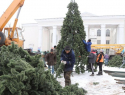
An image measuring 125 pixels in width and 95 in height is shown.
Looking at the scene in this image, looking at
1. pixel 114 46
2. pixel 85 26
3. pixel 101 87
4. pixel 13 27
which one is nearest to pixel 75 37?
pixel 101 87

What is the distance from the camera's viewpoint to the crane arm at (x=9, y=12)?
35.3 ft

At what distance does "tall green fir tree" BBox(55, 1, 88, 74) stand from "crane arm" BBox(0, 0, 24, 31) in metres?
4.91

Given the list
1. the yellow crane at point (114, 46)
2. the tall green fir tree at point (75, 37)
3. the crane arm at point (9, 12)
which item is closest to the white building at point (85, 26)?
the yellow crane at point (114, 46)

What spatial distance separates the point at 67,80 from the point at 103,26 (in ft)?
118

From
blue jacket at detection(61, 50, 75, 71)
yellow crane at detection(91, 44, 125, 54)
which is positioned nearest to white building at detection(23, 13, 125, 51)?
yellow crane at detection(91, 44, 125, 54)

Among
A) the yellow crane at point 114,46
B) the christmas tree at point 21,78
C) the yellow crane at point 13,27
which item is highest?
the yellow crane at point 13,27

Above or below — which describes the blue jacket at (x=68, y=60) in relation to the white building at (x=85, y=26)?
below

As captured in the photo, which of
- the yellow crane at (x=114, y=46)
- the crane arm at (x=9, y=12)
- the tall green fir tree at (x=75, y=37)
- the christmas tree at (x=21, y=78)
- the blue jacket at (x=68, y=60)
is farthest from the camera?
the yellow crane at (x=114, y=46)

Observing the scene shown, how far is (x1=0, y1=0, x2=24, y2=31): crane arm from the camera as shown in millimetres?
10762

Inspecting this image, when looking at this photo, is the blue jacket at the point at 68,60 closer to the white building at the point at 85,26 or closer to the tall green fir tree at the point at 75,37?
the tall green fir tree at the point at 75,37

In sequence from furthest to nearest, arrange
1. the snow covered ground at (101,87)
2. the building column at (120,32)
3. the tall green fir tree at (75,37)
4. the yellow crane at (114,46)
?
the building column at (120,32), the yellow crane at (114,46), the tall green fir tree at (75,37), the snow covered ground at (101,87)

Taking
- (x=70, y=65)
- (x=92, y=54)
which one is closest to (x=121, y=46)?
(x=92, y=54)

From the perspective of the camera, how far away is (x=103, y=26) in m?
38.7

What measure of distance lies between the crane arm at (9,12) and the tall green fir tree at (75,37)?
193 inches
